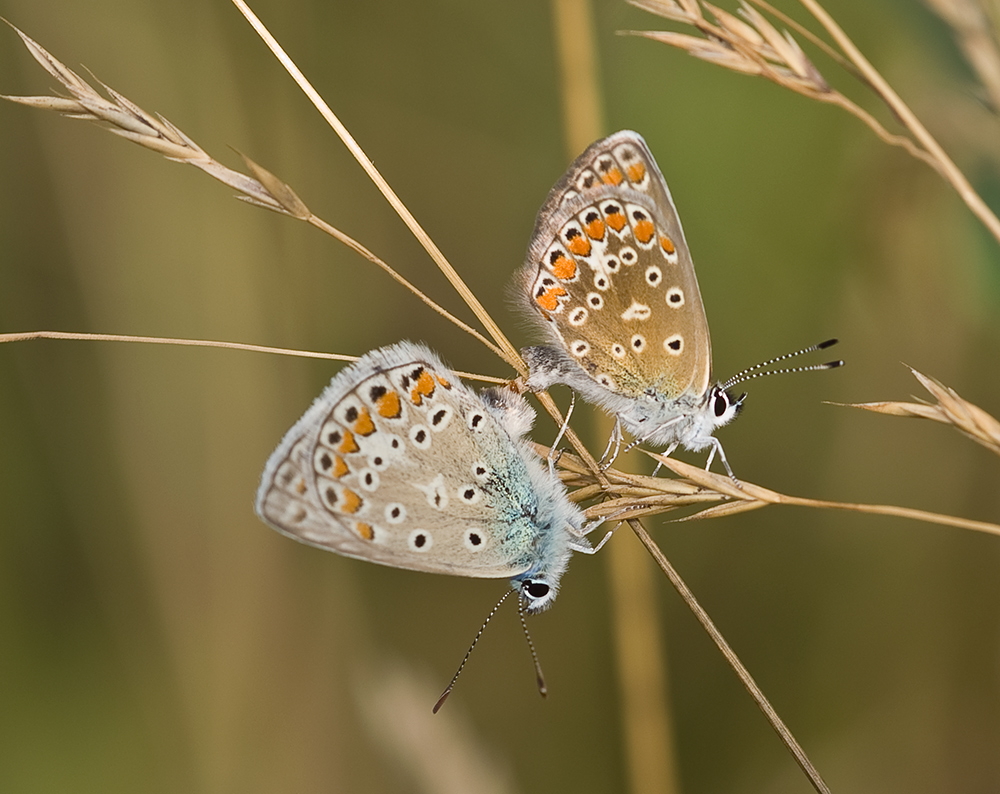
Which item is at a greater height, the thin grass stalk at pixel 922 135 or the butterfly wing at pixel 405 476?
the thin grass stalk at pixel 922 135

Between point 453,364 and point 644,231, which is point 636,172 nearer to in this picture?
point 644,231

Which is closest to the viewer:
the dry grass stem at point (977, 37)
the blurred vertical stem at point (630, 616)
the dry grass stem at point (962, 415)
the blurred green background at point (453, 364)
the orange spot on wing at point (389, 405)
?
the dry grass stem at point (962, 415)

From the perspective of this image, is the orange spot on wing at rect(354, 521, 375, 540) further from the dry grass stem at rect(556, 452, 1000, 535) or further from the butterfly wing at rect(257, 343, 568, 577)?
the dry grass stem at rect(556, 452, 1000, 535)

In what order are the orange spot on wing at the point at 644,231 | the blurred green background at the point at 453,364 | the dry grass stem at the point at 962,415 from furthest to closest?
the blurred green background at the point at 453,364, the orange spot on wing at the point at 644,231, the dry grass stem at the point at 962,415

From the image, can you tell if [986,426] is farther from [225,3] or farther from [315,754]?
[225,3]

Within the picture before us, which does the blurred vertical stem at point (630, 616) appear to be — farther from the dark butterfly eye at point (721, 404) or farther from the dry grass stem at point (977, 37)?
the dry grass stem at point (977, 37)

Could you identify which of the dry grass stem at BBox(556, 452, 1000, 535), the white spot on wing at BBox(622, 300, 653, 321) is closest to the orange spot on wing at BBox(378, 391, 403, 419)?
the dry grass stem at BBox(556, 452, 1000, 535)

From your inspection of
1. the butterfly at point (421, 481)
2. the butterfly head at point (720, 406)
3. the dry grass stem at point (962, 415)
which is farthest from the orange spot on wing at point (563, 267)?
the dry grass stem at point (962, 415)
